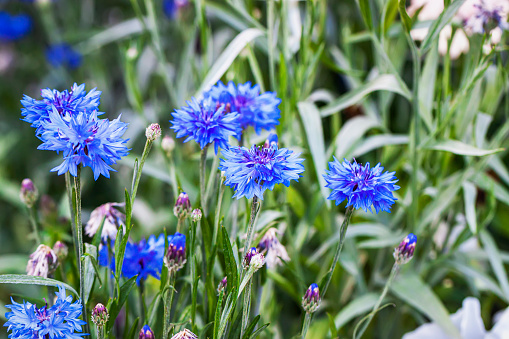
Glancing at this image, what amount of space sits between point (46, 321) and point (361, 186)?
0.23 meters

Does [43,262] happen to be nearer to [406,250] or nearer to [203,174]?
[203,174]

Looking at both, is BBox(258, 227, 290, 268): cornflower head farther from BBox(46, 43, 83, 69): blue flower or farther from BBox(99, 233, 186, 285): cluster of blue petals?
BBox(46, 43, 83, 69): blue flower

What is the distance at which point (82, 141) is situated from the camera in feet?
1.14

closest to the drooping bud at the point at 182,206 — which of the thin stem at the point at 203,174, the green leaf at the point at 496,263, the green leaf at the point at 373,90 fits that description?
the thin stem at the point at 203,174

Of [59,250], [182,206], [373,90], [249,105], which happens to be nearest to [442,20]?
[373,90]

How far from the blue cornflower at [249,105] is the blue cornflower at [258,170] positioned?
0.12m

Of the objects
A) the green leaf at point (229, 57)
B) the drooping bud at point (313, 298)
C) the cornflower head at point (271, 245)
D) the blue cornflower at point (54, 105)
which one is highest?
the green leaf at point (229, 57)

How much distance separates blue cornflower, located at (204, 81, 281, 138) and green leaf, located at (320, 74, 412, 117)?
152 mm

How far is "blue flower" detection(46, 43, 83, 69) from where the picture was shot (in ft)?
3.60

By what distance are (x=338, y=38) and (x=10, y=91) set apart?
2.55 ft

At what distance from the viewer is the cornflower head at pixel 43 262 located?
439 millimetres

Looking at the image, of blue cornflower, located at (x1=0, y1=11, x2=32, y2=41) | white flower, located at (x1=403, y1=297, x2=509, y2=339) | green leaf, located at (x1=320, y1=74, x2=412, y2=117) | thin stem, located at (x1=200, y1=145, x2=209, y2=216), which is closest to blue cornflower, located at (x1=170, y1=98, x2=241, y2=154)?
thin stem, located at (x1=200, y1=145, x2=209, y2=216)

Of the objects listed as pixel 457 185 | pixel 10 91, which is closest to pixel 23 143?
pixel 10 91

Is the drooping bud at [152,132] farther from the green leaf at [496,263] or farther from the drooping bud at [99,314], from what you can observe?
the green leaf at [496,263]
